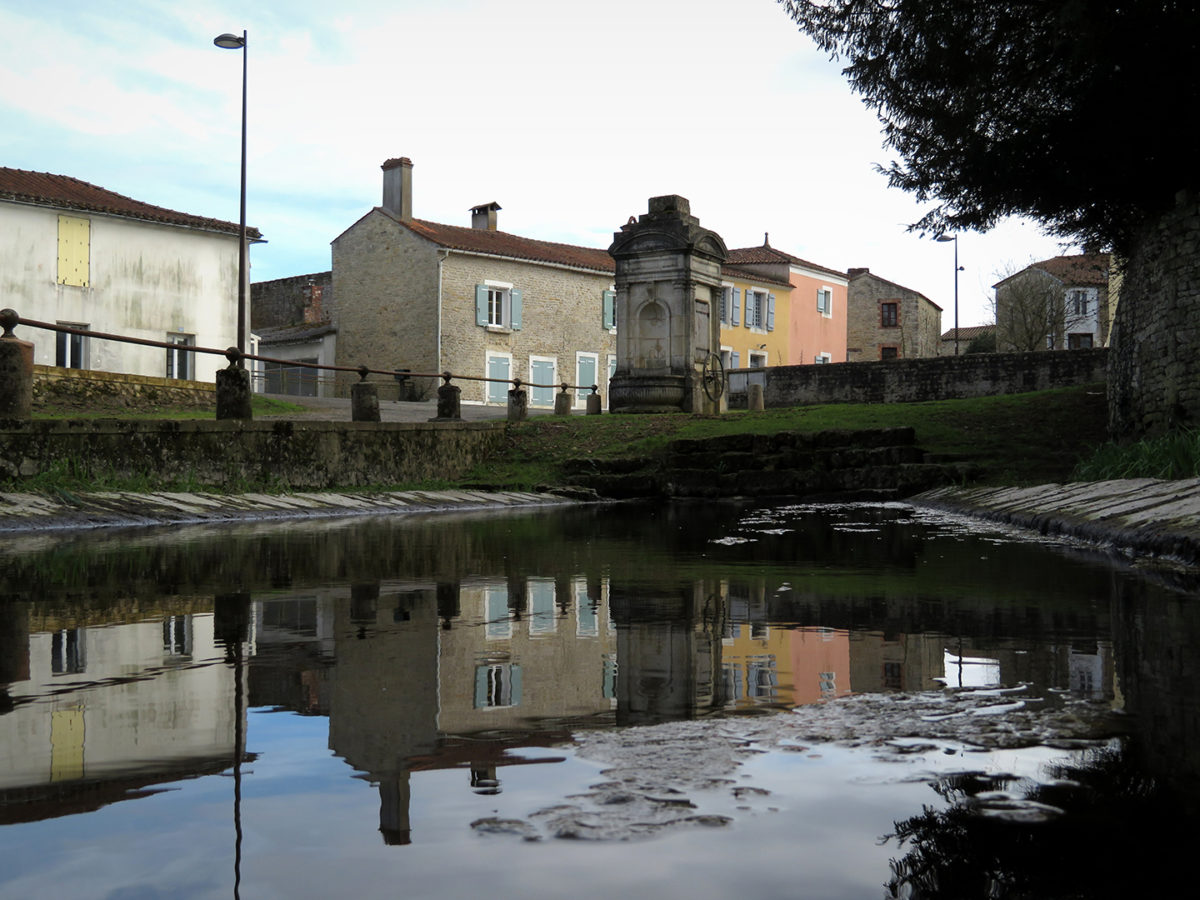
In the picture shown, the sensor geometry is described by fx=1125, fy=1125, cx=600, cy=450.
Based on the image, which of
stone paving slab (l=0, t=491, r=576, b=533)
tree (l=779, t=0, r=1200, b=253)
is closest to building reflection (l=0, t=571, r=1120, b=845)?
stone paving slab (l=0, t=491, r=576, b=533)

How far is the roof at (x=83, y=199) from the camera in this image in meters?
31.1

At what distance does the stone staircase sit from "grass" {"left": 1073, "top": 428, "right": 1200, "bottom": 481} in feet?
7.85

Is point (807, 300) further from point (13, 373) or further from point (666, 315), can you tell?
point (13, 373)

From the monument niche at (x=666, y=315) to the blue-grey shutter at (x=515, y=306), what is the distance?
19.8 metres

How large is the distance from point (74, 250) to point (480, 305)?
14.6 m

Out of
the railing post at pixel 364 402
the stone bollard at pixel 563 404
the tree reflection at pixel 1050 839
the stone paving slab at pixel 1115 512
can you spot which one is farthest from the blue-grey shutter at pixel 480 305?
the tree reflection at pixel 1050 839

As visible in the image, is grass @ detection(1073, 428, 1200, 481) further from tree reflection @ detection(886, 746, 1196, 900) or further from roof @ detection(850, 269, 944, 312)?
roof @ detection(850, 269, 944, 312)

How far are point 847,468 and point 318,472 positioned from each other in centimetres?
693

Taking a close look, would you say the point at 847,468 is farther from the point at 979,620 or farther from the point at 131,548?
the point at 979,620

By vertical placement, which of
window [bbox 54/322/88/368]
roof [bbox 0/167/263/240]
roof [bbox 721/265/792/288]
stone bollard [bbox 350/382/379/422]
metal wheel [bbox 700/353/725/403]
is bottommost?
stone bollard [bbox 350/382/379/422]

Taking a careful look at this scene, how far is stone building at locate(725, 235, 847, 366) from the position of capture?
54.8 meters

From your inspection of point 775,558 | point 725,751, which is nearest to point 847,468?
point 775,558

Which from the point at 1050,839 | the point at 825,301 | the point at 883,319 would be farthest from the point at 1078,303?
the point at 1050,839

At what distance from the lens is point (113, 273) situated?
108ft
